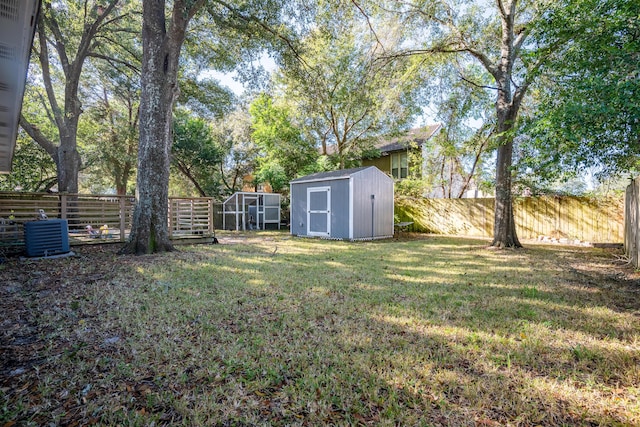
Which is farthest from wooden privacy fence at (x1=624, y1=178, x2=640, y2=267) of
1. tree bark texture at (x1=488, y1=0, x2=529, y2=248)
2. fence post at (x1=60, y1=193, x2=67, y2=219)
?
fence post at (x1=60, y1=193, x2=67, y2=219)

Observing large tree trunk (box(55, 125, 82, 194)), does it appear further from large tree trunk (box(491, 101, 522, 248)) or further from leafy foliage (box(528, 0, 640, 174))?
large tree trunk (box(491, 101, 522, 248))

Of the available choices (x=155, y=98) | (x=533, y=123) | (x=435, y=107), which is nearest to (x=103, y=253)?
(x=155, y=98)

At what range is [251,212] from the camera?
16.6 m

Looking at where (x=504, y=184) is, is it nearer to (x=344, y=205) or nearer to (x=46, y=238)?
(x=344, y=205)

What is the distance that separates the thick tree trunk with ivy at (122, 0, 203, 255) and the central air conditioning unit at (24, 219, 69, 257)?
3.98ft

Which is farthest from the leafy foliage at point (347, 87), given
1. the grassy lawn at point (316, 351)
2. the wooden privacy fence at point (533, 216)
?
the grassy lawn at point (316, 351)

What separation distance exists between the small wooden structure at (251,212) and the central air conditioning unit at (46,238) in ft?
31.3

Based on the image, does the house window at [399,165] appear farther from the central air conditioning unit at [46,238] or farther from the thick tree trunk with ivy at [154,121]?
the central air conditioning unit at [46,238]

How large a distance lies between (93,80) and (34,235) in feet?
41.3

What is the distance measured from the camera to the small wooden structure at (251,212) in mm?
16219

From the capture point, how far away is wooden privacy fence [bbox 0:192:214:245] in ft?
21.6

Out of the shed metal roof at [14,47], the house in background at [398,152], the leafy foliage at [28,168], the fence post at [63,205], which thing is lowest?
the fence post at [63,205]

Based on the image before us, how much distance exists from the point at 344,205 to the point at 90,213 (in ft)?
24.0

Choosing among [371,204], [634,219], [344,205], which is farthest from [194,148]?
[634,219]
